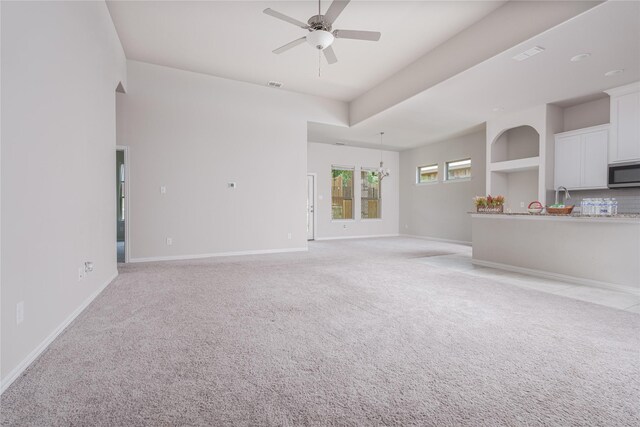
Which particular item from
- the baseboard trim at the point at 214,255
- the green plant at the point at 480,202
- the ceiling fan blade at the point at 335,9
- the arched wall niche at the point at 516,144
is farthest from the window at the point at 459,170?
the ceiling fan blade at the point at 335,9

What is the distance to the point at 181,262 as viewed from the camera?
533cm

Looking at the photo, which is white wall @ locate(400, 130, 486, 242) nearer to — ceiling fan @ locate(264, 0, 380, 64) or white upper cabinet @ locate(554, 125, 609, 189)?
white upper cabinet @ locate(554, 125, 609, 189)

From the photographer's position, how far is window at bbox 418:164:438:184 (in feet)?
30.5

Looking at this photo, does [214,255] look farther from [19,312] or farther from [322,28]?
[322,28]

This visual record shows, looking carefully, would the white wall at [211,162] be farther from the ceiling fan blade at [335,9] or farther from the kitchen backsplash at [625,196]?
the kitchen backsplash at [625,196]

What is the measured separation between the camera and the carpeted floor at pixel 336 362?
4.65 ft

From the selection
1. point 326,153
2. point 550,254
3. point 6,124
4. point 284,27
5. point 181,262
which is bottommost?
point 181,262

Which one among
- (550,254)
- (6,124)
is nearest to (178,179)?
(6,124)

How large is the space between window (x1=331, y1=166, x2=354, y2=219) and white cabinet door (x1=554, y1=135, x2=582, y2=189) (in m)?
5.33

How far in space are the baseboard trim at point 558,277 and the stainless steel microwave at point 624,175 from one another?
90.6 inches

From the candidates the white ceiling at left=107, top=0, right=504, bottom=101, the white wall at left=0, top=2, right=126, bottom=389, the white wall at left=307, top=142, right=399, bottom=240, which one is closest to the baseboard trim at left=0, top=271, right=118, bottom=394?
the white wall at left=0, top=2, right=126, bottom=389

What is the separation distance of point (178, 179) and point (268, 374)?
483 cm

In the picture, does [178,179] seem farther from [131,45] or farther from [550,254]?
[550,254]

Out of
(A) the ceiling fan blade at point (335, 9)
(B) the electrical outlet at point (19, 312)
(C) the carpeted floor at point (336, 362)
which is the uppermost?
(A) the ceiling fan blade at point (335, 9)
